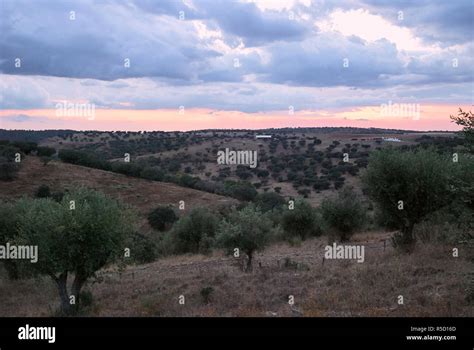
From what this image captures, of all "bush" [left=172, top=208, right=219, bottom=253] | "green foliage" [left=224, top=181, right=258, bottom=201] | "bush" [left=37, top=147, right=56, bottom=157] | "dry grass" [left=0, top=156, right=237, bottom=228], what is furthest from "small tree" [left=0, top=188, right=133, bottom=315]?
"bush" [left=37, top=147, right=56, bottom=157]

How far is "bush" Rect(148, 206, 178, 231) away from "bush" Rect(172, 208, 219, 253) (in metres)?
13.3

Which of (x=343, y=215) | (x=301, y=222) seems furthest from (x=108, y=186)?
(x=343, y=215)

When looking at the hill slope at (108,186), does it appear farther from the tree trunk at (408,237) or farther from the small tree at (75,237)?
the small tree at (75,237)

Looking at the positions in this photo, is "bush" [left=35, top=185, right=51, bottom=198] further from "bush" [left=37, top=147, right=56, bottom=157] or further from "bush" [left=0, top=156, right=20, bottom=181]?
"bush" [left=37, top=147, right=56, bottom=157]

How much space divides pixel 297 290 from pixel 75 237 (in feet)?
27.0

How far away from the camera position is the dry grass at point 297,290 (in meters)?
14.8

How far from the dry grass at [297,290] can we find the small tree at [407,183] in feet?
5.83

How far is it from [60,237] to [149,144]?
93569mm

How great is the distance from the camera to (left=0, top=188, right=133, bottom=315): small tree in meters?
17.6

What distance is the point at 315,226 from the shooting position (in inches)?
1569

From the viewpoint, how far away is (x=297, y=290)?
17.9 m

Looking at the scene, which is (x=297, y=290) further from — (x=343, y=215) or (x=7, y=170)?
(x=7, y=170)
